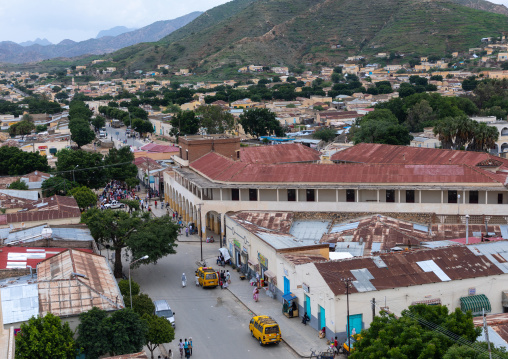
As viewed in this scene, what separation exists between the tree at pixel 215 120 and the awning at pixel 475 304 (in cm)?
5812

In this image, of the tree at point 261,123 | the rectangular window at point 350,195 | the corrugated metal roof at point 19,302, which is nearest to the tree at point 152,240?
the corrugated metal roof at point 19,302

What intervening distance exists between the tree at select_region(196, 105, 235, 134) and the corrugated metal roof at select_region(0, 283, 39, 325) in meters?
59.5

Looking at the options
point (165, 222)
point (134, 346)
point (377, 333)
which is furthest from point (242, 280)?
point (377, 333)

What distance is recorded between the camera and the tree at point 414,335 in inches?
789

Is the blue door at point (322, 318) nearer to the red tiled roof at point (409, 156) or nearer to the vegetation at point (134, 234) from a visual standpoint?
the vegetation at point (134, 234)

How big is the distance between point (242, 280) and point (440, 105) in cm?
5909

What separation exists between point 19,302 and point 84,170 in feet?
117

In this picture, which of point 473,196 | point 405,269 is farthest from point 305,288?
point 473,196

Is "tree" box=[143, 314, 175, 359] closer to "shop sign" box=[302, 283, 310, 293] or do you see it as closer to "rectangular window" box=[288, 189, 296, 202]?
"shop sign" box=[302, 283, 310, 293]

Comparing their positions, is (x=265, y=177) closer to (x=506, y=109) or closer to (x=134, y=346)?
(x=134, y=346)

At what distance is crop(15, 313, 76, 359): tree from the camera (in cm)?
2119

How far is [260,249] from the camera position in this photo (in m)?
34.9

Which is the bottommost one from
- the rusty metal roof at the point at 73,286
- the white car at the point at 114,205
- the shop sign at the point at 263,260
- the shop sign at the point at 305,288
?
the white car at the point at 114,205

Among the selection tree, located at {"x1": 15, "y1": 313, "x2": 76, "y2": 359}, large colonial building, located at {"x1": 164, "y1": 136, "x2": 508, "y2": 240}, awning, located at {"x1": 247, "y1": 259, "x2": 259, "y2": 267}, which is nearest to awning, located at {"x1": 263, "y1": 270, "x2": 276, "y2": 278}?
awning, located at {"x1": 247, "y1": 259, "x2": 259, "y2": 267}
